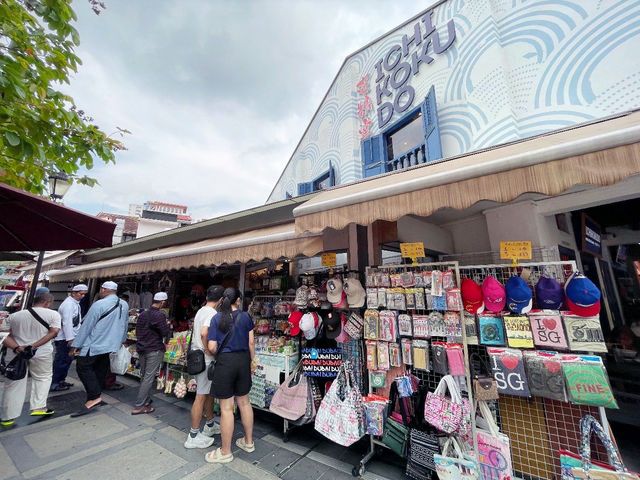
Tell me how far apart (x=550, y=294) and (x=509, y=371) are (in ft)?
2.91

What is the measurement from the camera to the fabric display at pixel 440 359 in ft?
9.48

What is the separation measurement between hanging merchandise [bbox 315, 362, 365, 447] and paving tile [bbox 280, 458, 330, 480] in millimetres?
354

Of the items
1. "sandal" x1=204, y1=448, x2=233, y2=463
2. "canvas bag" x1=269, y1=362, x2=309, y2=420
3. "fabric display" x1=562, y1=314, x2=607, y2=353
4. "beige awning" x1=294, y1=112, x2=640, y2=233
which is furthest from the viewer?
"canvas bag" x1=269, y1=362, x2=309, y2=420

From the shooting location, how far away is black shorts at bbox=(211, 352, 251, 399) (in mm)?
3248

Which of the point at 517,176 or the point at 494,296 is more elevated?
the point at 517,176

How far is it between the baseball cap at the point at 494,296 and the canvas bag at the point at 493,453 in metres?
1.03

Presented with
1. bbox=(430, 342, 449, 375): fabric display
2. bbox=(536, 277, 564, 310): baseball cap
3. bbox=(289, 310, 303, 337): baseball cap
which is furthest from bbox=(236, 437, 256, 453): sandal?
bbox=(536, 277, 564, 310): baseball cap

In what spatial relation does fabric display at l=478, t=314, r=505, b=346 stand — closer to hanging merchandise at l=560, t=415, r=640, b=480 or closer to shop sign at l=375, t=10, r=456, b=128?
hanging merchandise at l=560, t=415, r=640, b=480

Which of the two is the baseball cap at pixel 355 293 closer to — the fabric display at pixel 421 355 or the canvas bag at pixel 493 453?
the fabric display at pixel 421 355

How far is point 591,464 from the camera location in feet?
7.38

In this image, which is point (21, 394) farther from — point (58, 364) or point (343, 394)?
point (343, 394)

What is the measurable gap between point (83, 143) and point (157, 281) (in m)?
5.40

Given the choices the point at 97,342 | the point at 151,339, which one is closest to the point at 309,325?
the point at 151,339

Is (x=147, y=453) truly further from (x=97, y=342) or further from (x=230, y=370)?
(x=97, y=342)
